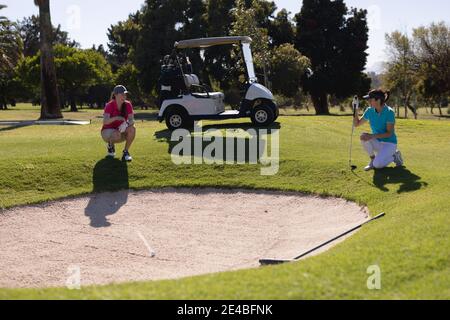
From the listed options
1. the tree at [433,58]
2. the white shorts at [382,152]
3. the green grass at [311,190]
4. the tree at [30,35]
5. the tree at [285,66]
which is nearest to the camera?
the green grass at [311,190]

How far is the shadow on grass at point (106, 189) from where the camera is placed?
11.0 meters

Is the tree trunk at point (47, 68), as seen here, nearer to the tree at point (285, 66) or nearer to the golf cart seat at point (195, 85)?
the golf cart seat at point (195, 85)

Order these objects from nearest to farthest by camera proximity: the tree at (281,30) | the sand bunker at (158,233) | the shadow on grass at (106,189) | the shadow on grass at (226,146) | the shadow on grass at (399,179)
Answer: the sand bunker at (158,233), the shadow on grass at (399,179), the shadow on grass at (106,189), the shadow on grass at (226,146), the tree at (281,30)

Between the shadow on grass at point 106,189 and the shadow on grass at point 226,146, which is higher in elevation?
the shadow on grass at point 226,146

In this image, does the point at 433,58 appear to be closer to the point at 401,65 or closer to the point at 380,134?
the point at 401,65

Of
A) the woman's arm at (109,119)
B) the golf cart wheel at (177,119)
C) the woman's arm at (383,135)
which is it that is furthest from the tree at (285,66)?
the woman's arm at (383,135)

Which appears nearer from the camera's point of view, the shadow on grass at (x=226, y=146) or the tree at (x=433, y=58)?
the shadow on grass at (x=226, y=146)

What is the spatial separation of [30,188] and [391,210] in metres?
7.77

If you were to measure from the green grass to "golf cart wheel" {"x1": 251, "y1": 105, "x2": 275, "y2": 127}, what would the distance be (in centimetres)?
62

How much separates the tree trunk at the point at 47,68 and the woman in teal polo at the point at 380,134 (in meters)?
22.2

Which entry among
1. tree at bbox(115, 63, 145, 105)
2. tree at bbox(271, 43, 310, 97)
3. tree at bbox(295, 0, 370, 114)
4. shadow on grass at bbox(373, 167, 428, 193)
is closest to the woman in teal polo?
shadow on grass at bbox(373, 167, 428, 193)

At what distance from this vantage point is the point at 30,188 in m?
12.4

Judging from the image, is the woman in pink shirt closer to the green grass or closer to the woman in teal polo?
the green grass

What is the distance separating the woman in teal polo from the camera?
1195cm
